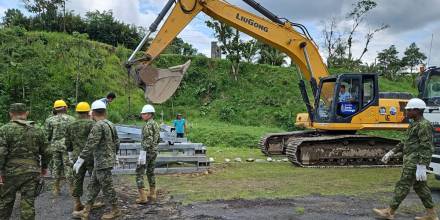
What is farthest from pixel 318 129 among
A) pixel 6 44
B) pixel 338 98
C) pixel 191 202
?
pixel 6 44

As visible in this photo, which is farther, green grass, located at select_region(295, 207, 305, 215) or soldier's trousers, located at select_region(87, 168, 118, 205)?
green grass, located at select_region(295, 207, 305, 215)

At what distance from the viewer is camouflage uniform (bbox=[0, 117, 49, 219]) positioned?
6.16 metres

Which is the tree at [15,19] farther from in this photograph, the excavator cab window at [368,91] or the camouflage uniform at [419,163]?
the camouflage uniform at [419,163]

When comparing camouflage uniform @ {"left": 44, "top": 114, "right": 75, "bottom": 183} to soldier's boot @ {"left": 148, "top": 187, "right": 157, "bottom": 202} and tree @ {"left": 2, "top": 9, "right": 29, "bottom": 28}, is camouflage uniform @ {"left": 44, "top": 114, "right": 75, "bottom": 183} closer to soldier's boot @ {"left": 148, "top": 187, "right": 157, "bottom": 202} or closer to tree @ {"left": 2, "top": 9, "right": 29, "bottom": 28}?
soldier's boot @ {"left": 148, "top": 187, "right": 157, "bottom": 202}

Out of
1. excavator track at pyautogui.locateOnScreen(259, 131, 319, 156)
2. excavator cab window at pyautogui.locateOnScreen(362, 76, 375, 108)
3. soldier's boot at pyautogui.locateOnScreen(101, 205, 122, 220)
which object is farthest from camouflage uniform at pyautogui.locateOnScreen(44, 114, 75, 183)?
excavator cab window at pyautogui.locateOnScreen(362, 76, 375, 108)

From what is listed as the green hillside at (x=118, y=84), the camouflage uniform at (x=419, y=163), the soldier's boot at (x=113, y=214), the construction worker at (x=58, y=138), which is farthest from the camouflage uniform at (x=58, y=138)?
the green hillside at (x=118, y=84)

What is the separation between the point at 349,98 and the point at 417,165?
711 cm

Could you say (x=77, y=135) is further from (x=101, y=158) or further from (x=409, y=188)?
(x=409, y=188)

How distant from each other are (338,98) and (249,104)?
583 inches

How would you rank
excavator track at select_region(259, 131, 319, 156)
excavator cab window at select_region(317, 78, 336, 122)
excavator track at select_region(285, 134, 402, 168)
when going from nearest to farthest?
excavator track at select_region(285, 134, 402, 168) → excavator cab window at select_region(317, 78, 336, 122) → excavator track at select_region(259, 131, 319, 156)

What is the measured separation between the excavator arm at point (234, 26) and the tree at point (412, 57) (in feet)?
111

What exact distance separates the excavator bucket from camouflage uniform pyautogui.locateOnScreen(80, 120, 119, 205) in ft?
15.6

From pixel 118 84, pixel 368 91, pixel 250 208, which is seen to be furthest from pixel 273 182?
pixel 118 84

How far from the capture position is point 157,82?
12.5 meters
